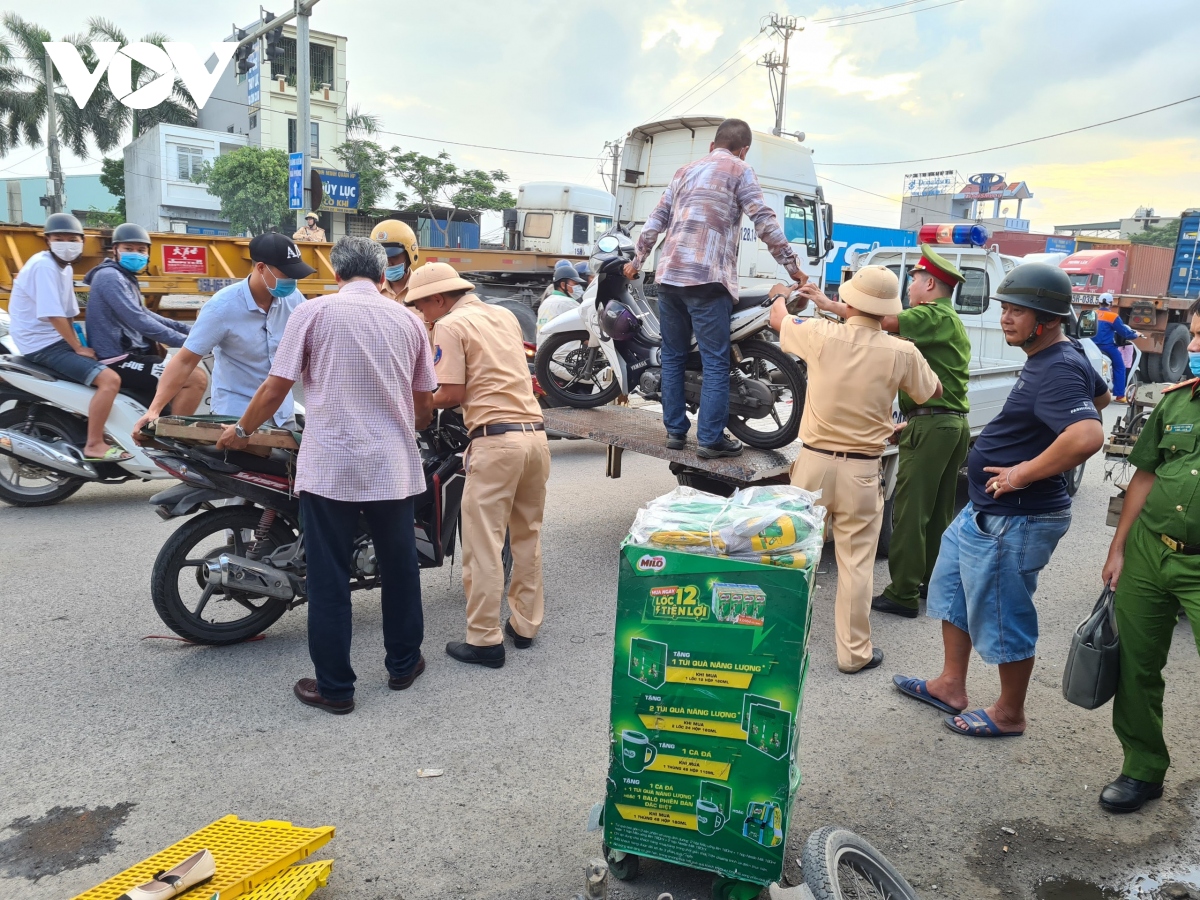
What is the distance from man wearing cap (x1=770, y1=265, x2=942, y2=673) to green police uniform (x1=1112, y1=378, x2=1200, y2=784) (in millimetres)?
1232

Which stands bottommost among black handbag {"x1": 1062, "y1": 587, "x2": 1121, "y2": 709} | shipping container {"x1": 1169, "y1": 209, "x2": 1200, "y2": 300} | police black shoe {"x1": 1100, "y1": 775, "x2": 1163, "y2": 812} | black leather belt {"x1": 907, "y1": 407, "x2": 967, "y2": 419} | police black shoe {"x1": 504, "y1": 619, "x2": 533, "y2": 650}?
police black shoe {"x1": 504, "y1": 619, "x2": 533, "y2": 650}

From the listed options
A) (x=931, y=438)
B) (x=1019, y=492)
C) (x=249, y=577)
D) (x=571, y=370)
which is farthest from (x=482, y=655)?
(x=571, y=370)

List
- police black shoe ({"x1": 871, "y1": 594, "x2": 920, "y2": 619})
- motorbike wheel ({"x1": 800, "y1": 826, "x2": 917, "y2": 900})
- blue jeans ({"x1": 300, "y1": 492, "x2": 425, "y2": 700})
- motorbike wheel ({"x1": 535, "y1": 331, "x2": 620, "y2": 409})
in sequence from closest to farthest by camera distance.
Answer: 1. motorbike wheel ({"x1": 800, "y1": 826, "x2": 917, "y2": 900})
2. blue jeans ({"x1": 300, "y1": 492, "x2": 425, "y2": 700})
3. police black shoe ({"x1": 871, "y1": 594, "x2": 920, "y2": 619})
4. motorbike wheel ({"x1": 535, "y1": 331, "x2": 620, "y2": 409})

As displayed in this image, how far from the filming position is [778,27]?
1463 inches

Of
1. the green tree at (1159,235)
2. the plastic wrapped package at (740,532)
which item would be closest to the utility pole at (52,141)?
the plastic wrapped package at (740,532)

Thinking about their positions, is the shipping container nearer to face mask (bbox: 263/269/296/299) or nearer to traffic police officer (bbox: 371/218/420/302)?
traffic police officer (bbox: 371/218/420/302)

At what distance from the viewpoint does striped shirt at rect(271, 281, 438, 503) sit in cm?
351

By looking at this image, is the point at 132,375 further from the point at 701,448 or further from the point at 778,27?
the point at 778,27

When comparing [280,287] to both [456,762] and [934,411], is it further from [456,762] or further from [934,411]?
[934,411]

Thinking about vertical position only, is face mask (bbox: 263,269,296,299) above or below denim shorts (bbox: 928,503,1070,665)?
above

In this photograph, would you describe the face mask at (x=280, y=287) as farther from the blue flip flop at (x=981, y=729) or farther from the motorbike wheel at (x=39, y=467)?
the blue flip flop at (x=981, y=729)

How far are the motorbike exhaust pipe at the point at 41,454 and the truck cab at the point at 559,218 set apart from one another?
46.3 feet

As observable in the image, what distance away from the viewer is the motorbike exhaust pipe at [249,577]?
402 centimetres

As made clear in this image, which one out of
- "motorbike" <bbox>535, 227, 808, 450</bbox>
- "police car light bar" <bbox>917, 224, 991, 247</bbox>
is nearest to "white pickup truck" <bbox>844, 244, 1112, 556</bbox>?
"police car light bar" <bbox>917, 224, 991, 247</bbox>
